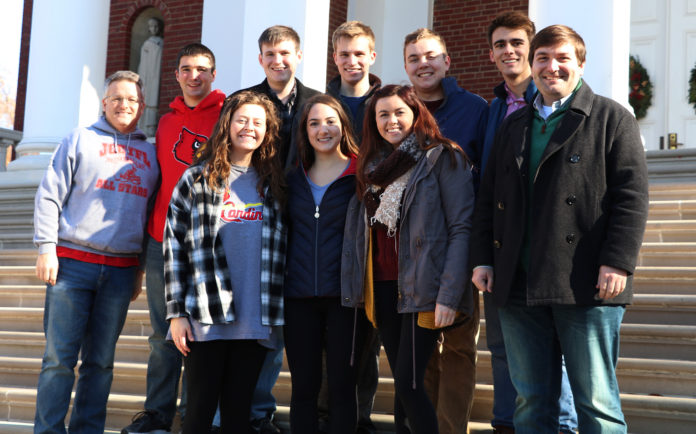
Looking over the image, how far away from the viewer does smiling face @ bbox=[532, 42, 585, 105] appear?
10.3ft

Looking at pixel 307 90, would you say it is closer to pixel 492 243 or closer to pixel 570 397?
pixel 492 243

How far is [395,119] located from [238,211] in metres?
0.86

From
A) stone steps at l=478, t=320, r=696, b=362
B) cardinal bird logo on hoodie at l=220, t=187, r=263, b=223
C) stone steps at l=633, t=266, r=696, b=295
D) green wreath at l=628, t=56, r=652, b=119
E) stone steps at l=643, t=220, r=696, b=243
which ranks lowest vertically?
stone steps at l=478, t=320, r=696, b=362

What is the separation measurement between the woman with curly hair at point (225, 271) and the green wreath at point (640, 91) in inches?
284

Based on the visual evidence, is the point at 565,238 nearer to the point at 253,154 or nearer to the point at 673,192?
the point at 253,154

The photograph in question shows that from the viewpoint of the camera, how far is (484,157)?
393cm

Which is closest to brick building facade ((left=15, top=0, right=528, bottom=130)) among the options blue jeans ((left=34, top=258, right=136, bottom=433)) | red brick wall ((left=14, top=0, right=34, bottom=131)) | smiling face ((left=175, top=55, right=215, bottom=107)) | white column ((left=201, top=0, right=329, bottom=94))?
white column ((left=201, top=0, right=329, bottom=94))

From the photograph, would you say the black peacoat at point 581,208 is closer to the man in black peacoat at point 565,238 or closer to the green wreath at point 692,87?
the man in black peacoat at point 565,238

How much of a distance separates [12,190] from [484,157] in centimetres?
706

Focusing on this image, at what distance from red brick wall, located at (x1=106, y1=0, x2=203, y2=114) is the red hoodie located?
6.71m

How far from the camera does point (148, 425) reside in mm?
4262

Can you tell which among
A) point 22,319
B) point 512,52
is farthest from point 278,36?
point 22,319

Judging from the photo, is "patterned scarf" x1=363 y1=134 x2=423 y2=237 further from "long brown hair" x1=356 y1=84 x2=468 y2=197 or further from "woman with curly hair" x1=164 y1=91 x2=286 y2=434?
"woman with curly hair" x1=164 y1=91 x2=286 y2=434

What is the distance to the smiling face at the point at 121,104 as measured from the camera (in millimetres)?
4355
